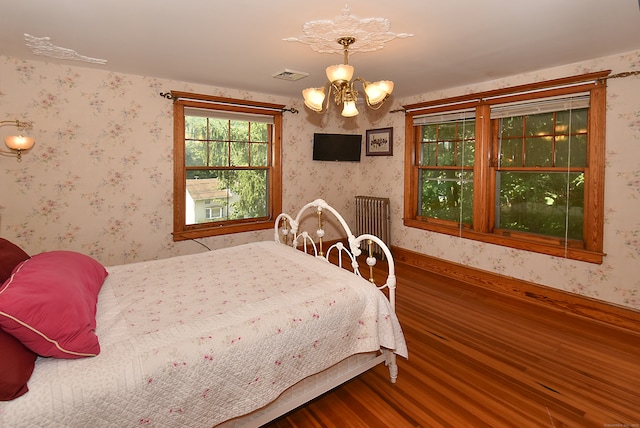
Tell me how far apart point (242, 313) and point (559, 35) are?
2.88 metres

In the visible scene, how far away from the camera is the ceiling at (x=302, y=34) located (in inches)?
→ 80.0

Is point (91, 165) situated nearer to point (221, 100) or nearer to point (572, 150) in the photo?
point (221, 100)

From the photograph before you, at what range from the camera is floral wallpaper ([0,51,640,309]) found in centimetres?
294

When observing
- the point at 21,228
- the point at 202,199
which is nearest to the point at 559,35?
the point at 202,199

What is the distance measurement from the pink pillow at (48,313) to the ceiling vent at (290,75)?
259cm

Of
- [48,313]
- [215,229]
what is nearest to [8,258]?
[48,313]

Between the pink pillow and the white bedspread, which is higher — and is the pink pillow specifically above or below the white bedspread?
above

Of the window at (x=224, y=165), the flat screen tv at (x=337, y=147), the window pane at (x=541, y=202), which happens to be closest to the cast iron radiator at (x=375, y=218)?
the flat screen tv at (x=337, y=147)

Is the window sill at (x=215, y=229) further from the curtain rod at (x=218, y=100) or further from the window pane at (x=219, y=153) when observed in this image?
the curtain rod at (x=218, y=100)

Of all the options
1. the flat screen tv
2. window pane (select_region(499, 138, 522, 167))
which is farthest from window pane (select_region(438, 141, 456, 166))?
the flat screen tv

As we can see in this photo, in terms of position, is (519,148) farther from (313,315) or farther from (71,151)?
(71,151)

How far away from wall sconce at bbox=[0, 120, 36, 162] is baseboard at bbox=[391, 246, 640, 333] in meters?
4.34

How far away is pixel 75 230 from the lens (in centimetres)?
337

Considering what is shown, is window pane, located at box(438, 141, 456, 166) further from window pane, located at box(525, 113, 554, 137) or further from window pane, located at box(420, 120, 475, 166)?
window pane, located at box(525, 113, 554, 137)
